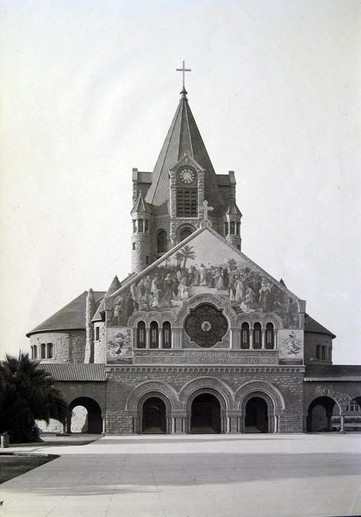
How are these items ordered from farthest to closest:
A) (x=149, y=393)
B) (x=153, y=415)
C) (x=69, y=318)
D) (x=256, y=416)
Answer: (x=69, y=318) < (x=256, y=416) < (x=153, y=415) < (x=149, y=393)

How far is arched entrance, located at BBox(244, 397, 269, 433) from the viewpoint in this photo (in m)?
56.9

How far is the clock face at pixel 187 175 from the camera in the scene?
67.9 m

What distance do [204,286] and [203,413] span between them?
7818 millimetres

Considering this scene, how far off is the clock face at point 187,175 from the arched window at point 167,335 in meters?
15.4

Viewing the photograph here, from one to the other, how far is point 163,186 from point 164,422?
800 inches

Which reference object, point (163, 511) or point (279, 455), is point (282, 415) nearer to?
point (279, 455)

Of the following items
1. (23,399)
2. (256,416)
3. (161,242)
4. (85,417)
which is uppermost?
(161,242)

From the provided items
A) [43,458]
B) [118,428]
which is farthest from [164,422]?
[43,458]

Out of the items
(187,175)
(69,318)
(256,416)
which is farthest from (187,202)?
(256,416)

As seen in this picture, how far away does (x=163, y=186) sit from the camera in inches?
2746

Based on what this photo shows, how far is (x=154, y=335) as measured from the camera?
55875 millimetres

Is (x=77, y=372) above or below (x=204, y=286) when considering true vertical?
below

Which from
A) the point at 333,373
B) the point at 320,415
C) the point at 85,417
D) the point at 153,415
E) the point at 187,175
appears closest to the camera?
the point at 153,415

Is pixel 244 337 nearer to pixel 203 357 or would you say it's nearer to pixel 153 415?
pixel 203 357
